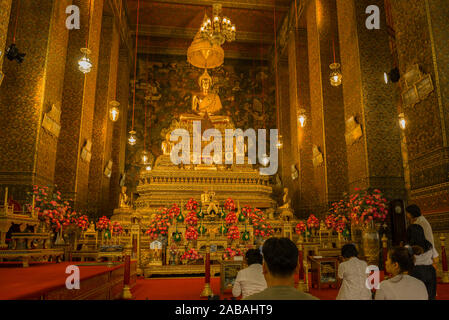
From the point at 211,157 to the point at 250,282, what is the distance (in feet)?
33.2

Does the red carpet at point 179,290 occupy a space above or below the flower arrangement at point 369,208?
below

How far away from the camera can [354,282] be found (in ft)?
9.38

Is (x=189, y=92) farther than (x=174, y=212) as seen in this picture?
Yes

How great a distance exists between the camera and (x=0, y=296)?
213 cm

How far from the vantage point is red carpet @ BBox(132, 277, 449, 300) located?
4.31m

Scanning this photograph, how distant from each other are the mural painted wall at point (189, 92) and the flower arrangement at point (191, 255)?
10.2 metres

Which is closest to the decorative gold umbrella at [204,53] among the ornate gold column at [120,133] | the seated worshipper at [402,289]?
the ornate gold column at [120,133]

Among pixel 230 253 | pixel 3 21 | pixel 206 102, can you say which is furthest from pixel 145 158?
pixel 3 21

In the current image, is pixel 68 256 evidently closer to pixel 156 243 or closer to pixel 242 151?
pixel 156 243

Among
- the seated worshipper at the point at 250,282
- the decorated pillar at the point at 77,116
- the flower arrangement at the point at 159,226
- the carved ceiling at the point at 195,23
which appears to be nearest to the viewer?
the seated worshipper at the point at 250,282

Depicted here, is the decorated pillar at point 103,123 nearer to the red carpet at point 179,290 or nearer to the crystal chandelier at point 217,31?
the crystal chandelier at point 217,31

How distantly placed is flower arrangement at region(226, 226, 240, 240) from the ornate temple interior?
0.03 metres

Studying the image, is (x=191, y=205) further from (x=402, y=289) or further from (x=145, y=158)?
(x=145, y=158)

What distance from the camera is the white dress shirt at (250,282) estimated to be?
273 centimetres
